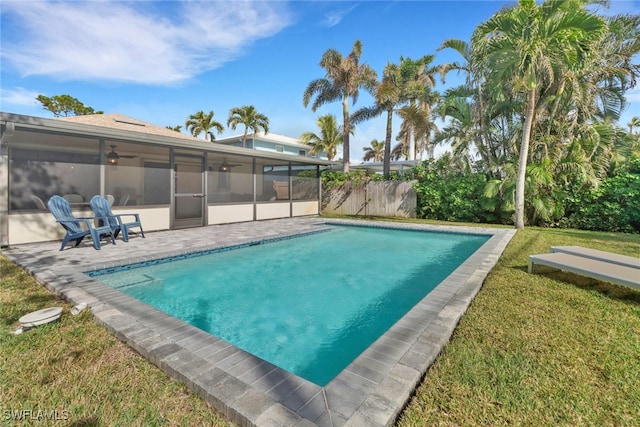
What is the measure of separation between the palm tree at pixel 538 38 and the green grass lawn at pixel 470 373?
7.77 m

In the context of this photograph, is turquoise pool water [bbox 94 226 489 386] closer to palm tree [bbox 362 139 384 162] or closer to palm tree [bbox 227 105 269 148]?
palm tree [bbox 227 105 269 148]

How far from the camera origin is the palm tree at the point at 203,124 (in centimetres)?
3130

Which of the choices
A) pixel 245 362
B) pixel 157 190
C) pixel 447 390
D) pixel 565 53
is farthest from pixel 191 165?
pixel 565 53

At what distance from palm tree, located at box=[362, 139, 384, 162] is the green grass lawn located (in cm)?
3839

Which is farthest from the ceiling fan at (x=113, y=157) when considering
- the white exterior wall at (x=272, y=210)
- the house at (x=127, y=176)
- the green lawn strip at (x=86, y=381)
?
the green lawn strip at (x=86, y=381)

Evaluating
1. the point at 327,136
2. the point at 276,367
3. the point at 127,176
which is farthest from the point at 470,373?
the point at 327,136

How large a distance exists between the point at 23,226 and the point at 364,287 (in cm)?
765

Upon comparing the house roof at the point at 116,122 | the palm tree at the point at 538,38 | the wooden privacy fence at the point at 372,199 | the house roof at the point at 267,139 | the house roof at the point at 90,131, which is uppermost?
the house roof at the point at 267,139

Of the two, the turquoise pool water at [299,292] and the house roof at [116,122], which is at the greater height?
the house roof at [116,122]

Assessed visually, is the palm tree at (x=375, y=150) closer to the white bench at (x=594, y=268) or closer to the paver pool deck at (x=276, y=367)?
the white bench at (x=594, y=268)

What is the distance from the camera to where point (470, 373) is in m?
2.12

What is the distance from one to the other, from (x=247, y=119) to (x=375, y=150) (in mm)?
19480

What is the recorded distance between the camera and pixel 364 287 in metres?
4.96

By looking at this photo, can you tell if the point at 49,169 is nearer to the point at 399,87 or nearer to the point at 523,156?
the point at 523,156
